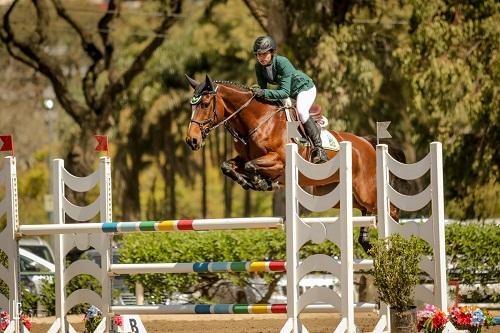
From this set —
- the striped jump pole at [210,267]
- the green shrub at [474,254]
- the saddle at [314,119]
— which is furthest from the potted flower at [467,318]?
the green shrub at [474,254]

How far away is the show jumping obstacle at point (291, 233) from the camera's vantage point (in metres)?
7.76

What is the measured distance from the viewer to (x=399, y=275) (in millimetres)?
7941

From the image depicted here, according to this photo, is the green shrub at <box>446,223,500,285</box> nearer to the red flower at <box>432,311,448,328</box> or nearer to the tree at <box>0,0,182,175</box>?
the red flower at <box>432,311,448,328</box>

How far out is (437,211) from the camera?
8.17 metres

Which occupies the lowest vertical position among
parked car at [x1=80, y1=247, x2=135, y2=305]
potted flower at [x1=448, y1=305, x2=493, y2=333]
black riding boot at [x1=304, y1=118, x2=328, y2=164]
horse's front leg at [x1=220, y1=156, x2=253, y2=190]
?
parked car at [x1=80, y1=247, x2=135, y2=305]

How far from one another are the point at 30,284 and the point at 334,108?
22.3 feet

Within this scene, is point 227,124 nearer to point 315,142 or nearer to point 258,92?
point 258,92

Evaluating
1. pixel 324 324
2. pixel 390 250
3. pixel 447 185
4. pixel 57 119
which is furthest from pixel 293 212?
pixel 57 119

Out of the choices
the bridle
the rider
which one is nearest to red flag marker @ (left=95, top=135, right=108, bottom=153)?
the bridle

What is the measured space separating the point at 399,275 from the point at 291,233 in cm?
86

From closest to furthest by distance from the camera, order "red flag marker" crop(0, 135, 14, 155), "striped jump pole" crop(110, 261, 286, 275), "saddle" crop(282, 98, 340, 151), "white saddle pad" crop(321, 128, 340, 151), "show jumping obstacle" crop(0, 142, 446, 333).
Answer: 1. "show jumping obstacle" crop(0, 142, 446, 333)
2. "striped jump pole" crop(110, 261, 286, 275)
3. "red flag marker" crop(0, 135, 14, 155)
4. "saddle" crop(282, 98, 340, 151)
5. "white saddle pad" crop(321, 128, 340, 151)

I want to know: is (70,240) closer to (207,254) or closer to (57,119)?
(207,254)

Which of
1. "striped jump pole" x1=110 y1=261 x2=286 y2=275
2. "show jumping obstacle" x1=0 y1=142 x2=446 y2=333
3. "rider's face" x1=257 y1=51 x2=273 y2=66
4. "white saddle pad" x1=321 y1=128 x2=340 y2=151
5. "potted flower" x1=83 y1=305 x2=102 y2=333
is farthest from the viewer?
"white saddle pad" x1=321 y1=128 x2=340 y2=151

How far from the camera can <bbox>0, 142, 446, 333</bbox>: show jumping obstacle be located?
7.76m
